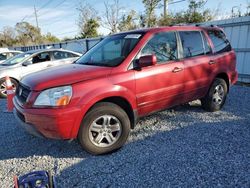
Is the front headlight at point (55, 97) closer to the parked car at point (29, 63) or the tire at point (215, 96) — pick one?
the tire at point (215, 96)

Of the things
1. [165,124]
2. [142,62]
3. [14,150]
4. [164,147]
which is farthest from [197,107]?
[14,150]

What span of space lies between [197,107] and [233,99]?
1.34m

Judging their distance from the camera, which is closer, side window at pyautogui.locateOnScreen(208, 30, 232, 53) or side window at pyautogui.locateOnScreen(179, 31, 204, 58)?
side window at pyautogui.locateOnScreen(179, 31, 204, 58)

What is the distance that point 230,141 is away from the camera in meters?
3.79

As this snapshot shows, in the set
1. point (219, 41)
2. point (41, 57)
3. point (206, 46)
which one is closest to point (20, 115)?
point (206, 46)

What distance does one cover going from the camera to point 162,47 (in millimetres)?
4094

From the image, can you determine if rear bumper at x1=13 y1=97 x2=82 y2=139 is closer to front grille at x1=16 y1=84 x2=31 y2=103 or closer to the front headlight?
the front headlight

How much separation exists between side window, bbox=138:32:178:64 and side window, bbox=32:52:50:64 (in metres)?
5.67

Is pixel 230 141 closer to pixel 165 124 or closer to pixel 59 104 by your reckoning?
pixel 165 124

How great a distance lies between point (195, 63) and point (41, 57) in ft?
19.6

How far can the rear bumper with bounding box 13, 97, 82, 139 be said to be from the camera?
10.1ft

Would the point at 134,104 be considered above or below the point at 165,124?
above

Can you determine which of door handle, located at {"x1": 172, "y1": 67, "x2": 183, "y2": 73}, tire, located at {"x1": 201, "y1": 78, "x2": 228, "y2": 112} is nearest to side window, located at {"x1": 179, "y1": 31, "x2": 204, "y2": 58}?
door handle, located at {"x1": 172, "y1": 67, "x2": 183, "y2": 73}

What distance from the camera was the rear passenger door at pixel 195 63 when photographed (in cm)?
437
